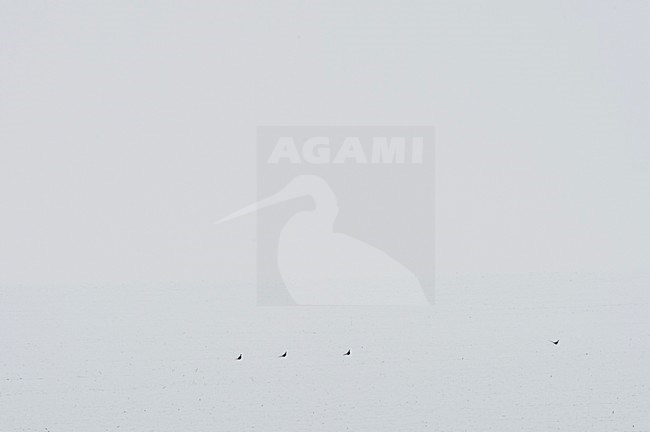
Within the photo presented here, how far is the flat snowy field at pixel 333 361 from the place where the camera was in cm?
130

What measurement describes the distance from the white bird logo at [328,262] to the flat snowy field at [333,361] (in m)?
0.04

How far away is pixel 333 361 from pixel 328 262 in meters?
0.25

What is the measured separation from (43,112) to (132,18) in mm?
326

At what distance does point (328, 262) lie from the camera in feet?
4.41

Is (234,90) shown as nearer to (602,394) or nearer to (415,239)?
(415,239)

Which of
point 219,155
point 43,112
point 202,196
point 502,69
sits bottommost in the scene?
point 202,196

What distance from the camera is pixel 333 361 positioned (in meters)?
1.33

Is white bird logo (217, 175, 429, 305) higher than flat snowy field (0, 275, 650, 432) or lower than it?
higher

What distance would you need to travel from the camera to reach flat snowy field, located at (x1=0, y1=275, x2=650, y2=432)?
4.28ft

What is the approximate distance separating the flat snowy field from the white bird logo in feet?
0.13

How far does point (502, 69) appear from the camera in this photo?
53.8 inches

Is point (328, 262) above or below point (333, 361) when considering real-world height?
above

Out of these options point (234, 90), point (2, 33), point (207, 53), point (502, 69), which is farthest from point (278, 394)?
point (2, 33)

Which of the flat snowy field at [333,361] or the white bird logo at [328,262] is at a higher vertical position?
the white bird logo at [328,262]
